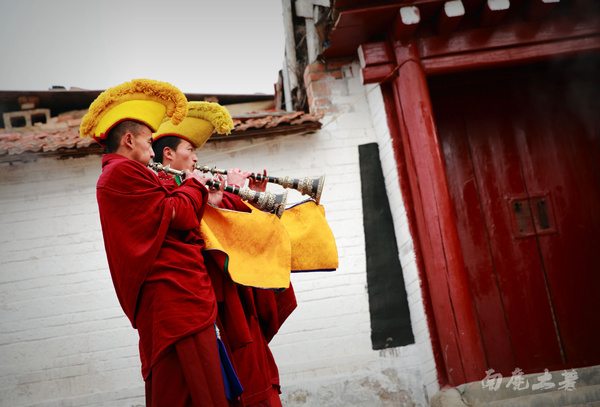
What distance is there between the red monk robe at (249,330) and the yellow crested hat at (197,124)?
13.5 inches

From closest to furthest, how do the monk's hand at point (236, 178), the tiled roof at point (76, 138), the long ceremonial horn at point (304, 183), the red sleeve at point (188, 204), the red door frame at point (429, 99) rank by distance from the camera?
1. the red sleeve at point (188, 204)
2. the monk's hand at point (236, 178)
3. the long ceremonial horn at point (304, 183)
4. the red door frame at point (429, 99)
5. the tiled roof at point (76, 138)

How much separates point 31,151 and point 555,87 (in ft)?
15.7

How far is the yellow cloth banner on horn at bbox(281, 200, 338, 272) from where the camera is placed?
316cm

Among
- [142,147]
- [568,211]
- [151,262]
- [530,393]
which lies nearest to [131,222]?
[151,262]

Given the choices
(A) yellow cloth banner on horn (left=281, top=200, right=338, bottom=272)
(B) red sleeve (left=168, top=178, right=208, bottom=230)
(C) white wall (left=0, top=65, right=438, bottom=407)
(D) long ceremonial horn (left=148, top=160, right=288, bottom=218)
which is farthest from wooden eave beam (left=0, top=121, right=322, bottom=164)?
(B) red sleeve (left=168, top=178, right=208, bottom=230)

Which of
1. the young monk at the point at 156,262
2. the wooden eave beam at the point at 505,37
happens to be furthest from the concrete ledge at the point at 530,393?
the wooden eave beam at the point at 505,37

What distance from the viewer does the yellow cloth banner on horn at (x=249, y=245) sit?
8.97 feet

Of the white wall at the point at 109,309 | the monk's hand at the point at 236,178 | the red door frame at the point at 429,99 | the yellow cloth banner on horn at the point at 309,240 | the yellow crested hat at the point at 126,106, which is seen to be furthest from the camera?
the white wall at the point at 109,309

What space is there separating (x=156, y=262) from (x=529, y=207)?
3734 millimetres

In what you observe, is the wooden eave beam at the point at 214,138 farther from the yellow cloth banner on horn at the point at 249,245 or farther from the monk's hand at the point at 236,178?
the yellow cloth banner on horn at the point at 249,245

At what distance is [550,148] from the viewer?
505cm

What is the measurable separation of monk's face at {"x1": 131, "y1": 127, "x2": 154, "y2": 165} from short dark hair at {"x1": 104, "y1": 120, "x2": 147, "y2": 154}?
0.03 metres

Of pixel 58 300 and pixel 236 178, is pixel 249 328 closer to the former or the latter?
pixel 236 178

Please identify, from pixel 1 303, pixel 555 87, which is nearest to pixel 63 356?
pixel 1 303
